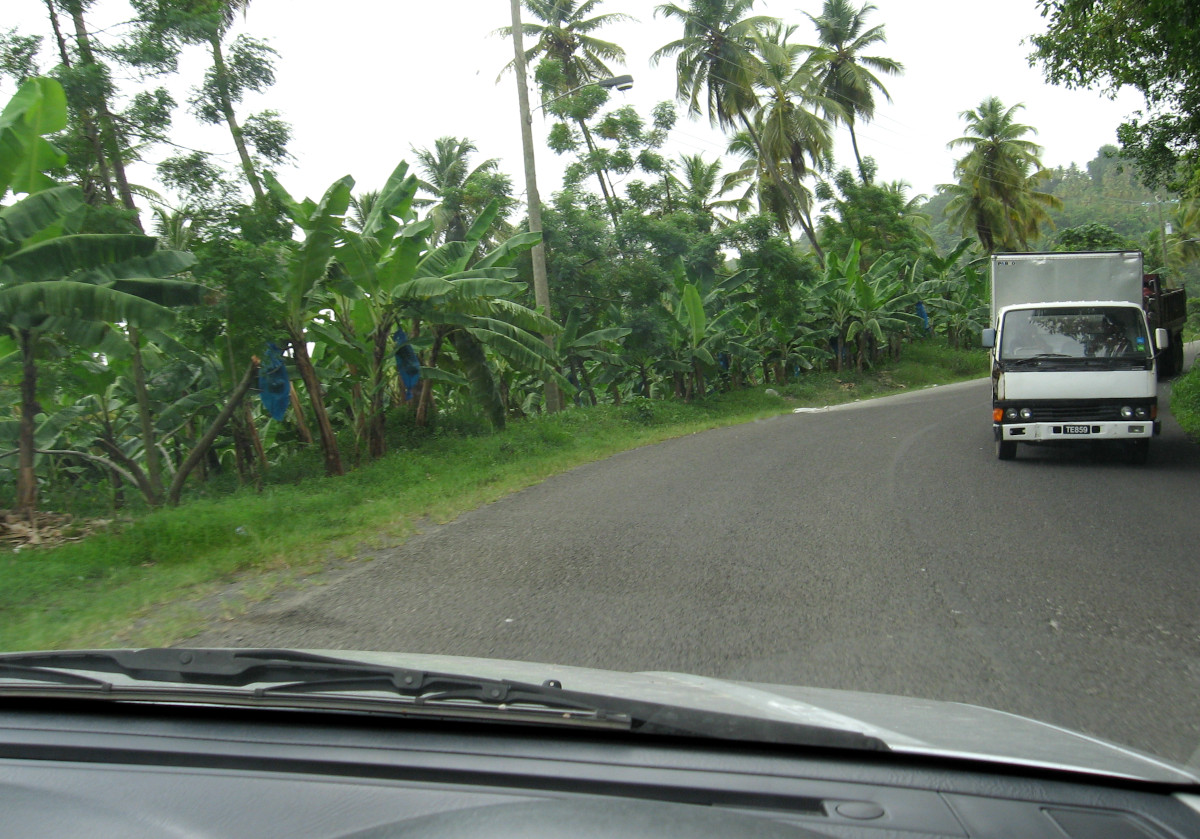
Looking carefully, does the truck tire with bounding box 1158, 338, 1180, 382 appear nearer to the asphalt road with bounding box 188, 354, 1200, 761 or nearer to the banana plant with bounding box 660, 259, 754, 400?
the banana plant with bounding box 660, 259, 754, 400

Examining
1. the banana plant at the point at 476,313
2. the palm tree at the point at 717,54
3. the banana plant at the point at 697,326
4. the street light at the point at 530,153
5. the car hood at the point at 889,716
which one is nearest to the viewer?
the car hood at the point at 889,716

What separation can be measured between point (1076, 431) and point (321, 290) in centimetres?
1089

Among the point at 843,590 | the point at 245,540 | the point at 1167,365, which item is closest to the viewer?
the point at 843,590

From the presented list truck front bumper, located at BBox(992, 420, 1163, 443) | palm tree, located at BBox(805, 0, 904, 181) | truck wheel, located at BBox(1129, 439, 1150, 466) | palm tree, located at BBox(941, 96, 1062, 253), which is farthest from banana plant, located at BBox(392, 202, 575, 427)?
palm tree, located at BBox(941, 96, 1062, 253)

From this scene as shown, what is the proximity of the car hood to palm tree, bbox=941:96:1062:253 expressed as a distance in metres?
47.6

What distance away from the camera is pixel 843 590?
6.44 meters

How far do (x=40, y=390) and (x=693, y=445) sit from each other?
9967 millimetres

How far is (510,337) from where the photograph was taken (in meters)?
16.3

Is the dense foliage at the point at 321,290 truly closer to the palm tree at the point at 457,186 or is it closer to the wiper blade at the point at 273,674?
the palm tree at the point at 457,186

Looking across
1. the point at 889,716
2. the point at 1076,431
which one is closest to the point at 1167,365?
the point at 1076,431

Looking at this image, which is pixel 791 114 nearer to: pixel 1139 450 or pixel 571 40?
pixel 571 40

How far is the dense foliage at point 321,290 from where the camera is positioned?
11211mm

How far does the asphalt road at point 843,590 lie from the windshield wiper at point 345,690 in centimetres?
261

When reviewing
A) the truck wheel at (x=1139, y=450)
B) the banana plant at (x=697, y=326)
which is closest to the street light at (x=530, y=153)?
the banana plant at (x=697, y=326)
